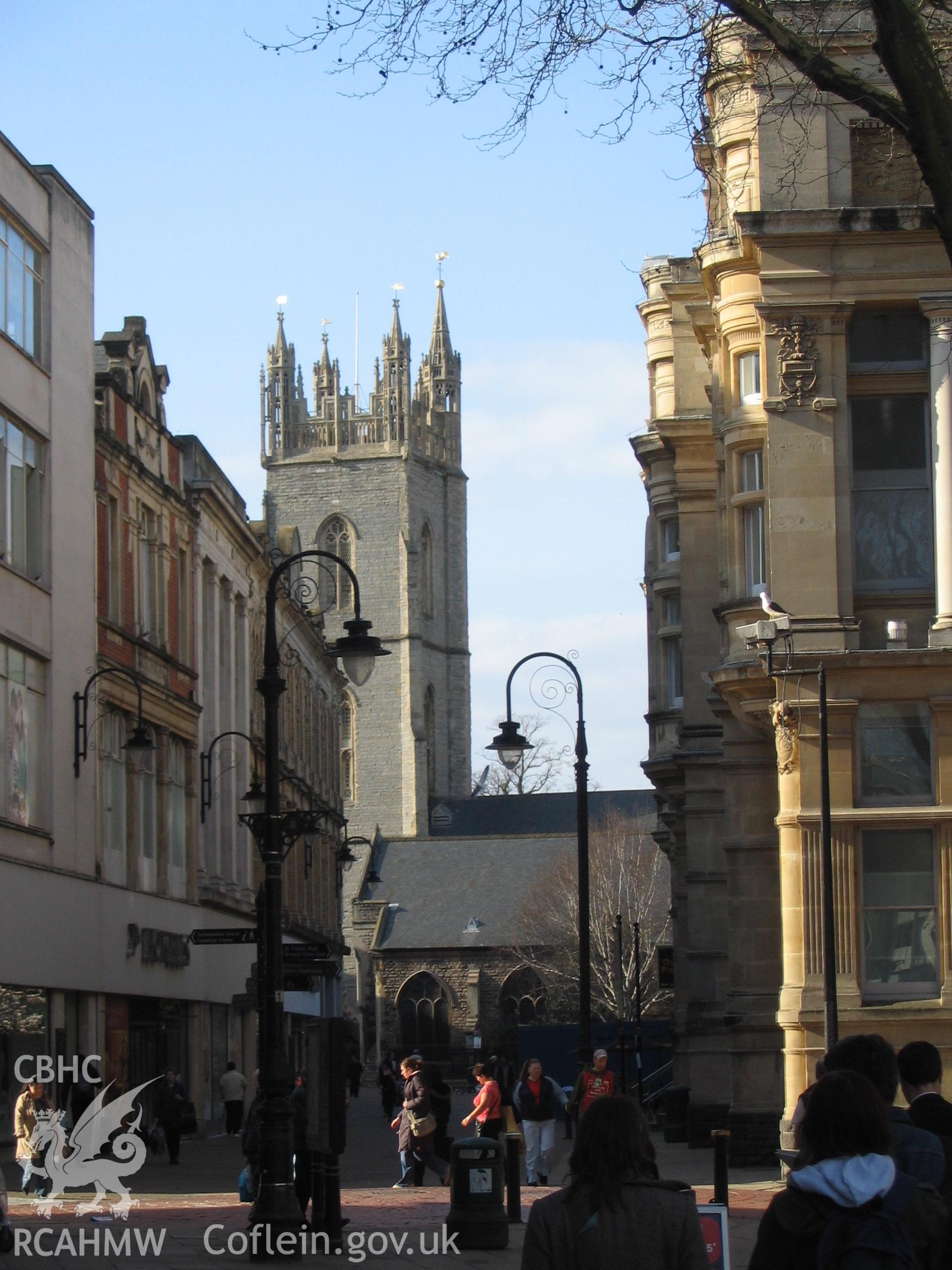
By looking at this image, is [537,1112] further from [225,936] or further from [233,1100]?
[233,1100]

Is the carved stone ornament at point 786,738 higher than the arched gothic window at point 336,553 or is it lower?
lower

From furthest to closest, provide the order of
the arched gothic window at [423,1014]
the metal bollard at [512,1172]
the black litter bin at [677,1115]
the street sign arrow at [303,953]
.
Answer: the arched gothic window at [423,1014] → the black litter bin at [677,1115] → the street sign arrow at [303,953] → the metal bollard at [512,1172]

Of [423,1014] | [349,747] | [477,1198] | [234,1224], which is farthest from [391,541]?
[477,1198]

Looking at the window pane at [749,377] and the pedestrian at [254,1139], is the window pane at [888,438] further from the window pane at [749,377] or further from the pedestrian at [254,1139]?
the pedestrian at [254,1139]

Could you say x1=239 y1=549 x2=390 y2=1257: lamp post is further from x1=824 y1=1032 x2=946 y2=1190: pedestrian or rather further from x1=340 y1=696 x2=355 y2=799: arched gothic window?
x1=340 y1=696 x2=355 y2=799: arched gothic window

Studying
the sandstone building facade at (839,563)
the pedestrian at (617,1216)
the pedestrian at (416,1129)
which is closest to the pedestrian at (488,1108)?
the pedestrian at (416,1129)

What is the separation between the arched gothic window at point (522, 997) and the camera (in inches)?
3984

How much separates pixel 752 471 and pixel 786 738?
10.9 ft

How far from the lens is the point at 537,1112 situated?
23.5 metres

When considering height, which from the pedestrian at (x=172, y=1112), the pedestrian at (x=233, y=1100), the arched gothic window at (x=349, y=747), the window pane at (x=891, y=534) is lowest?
the pedestrian at (x=233, y=1100)

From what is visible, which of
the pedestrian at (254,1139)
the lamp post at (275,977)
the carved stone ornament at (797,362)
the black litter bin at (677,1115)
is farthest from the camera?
the black litter bin at (677,1115)

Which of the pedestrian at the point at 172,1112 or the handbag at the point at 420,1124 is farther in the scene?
the pedestrian at the point at 172,1112

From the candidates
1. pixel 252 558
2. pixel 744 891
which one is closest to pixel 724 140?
pixel 744 891

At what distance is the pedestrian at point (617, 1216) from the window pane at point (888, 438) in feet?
57.6
